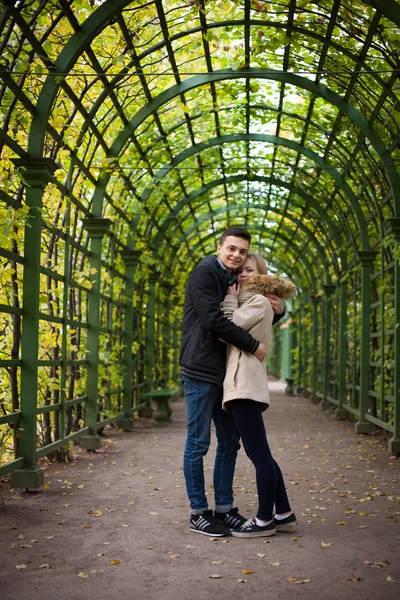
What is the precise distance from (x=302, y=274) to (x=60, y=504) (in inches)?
716

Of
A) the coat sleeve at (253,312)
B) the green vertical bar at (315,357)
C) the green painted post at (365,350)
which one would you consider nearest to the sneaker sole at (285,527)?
the coat sleeve at (253,312)

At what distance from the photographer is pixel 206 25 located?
7762 mm

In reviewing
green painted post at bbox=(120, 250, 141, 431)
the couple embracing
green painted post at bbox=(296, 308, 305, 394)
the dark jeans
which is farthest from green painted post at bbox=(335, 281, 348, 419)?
the dark jeans

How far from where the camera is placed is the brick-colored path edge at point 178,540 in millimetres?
3287

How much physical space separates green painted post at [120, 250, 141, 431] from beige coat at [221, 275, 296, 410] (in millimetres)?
6792

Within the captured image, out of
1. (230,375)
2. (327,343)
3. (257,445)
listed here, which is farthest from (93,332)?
(327,343)

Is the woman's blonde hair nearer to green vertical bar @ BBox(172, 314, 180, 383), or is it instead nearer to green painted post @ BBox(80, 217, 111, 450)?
green painted post @ BBox(80, 217, 111, 450)

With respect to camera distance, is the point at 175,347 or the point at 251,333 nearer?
the point at 251,333

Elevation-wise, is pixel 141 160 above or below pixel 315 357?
above

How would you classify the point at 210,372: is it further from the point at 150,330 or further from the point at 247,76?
the point at 150,330

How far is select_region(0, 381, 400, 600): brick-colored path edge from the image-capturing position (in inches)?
129

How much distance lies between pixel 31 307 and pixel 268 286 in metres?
2.28

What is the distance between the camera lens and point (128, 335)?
11.2m

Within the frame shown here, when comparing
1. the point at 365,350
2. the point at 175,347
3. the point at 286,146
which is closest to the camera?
the point at 365,350
